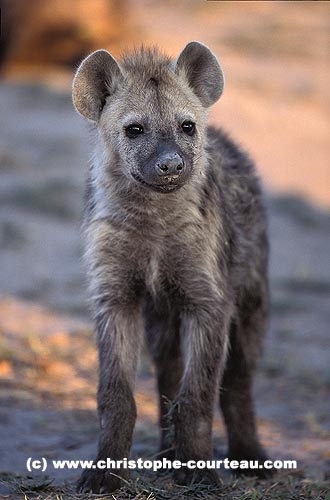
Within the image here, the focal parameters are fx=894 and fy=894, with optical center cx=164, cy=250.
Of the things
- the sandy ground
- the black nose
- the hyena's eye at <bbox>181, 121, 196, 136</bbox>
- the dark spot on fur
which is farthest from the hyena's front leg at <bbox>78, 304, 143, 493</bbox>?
the dark spot on fur

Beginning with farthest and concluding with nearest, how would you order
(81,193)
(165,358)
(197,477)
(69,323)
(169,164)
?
(81,193), (69,323), (165,358), (197,477), (169,164)

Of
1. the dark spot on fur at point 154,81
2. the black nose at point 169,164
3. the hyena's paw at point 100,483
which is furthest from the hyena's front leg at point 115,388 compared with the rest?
the dark spot on fur at point 154,81

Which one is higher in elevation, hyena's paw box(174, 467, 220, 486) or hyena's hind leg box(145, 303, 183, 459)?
hyena's hind leg box(145, 303, 183, 459)

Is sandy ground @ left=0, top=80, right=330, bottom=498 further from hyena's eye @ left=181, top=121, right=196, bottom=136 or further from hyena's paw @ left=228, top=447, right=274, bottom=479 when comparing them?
hyena's eye @ left=181, top=121, right=196, bottom=136

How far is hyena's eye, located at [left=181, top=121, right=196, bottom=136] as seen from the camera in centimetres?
334

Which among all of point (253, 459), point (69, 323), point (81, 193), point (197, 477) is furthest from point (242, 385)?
point (81, 193)

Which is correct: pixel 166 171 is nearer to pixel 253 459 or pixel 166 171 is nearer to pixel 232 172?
pixel 232 172

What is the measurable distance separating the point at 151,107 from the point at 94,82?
10.8 inches

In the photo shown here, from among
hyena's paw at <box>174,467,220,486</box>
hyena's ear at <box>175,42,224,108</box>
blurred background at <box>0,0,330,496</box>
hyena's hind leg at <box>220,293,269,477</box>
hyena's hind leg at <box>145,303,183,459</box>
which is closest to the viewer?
hyena's paw at <box>174,467,220,486</box>

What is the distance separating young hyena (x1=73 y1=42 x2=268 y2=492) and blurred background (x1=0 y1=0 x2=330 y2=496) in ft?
1.06

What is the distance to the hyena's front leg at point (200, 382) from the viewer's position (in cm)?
327

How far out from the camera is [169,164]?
3.11 m

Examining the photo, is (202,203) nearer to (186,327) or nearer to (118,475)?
(186,327)

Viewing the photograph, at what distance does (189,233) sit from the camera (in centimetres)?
340
